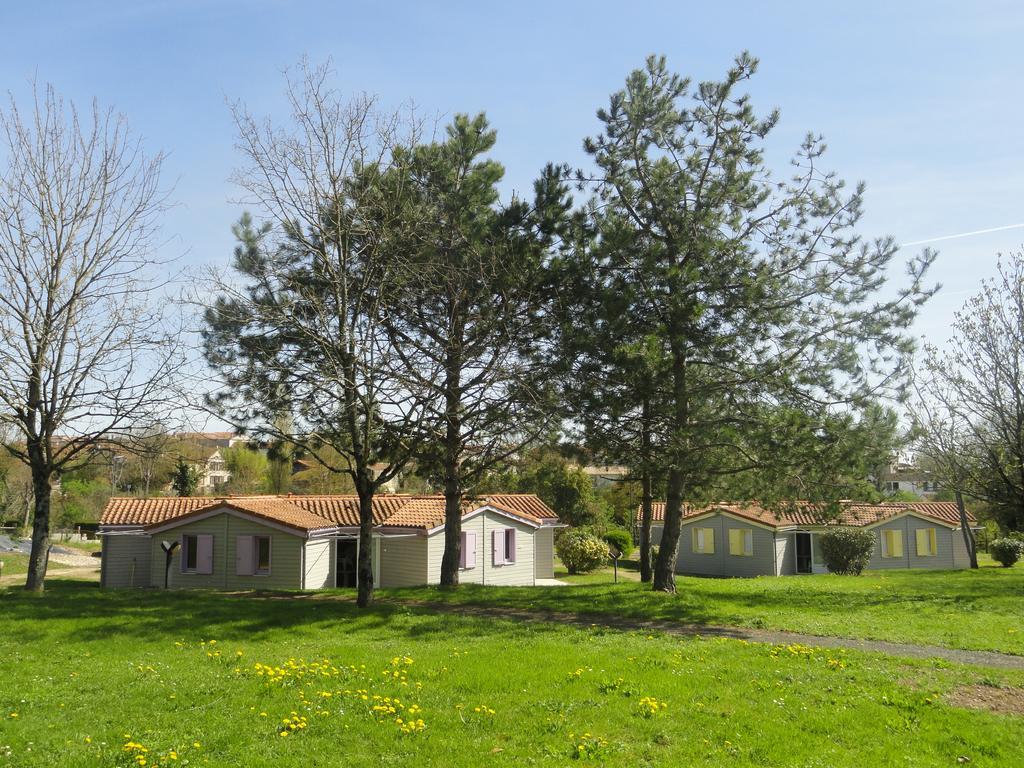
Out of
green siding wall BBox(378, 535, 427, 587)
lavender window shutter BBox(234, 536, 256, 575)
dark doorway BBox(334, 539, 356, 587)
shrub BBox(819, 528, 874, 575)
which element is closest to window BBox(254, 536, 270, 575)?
lavender window shutter BBox(234, 536, 256, 575)

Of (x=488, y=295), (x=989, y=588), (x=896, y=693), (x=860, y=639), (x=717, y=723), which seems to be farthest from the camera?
(x=989, y=588)

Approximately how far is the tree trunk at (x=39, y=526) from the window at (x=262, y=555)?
836cm

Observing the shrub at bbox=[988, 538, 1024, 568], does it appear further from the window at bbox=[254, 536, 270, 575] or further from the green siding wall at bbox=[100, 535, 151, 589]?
the green siding wall at bbox=[100, 535, 151, 589]

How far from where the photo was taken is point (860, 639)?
47.2ft

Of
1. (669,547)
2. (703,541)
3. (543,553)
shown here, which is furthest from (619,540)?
(669,547)

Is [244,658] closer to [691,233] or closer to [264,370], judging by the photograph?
[264,370]

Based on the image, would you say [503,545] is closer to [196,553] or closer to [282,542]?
[282,542]

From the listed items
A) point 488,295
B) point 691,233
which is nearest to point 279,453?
point 488,295

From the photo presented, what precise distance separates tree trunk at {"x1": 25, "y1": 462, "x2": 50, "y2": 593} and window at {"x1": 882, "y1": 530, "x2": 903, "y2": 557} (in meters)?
38.8

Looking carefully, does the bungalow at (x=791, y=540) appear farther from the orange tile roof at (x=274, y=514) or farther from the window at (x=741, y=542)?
the orange tile roof at (x=274, y=514)

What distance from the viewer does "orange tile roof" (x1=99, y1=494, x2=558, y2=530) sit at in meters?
27.0

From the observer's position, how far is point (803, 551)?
129ft

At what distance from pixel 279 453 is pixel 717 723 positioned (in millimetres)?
14328

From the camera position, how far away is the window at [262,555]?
2619 cm
